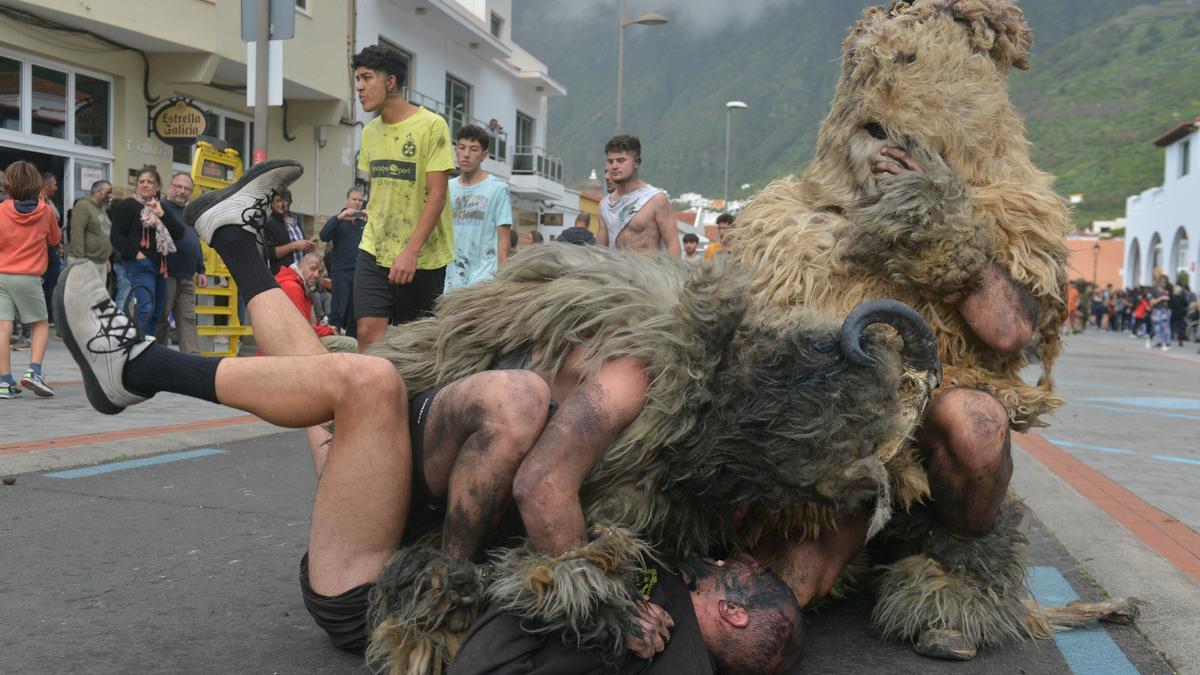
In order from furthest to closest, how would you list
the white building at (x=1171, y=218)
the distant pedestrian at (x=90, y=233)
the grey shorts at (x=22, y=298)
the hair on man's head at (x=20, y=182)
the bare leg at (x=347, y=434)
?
the white building at (x=1171, y=218) < the distant pedestrian at (x=90, y=233) < the hair on man's head at (x=20, y=182) < the grey shorts at (x=22, y=298) < the bare leg at (x=347, y=434)

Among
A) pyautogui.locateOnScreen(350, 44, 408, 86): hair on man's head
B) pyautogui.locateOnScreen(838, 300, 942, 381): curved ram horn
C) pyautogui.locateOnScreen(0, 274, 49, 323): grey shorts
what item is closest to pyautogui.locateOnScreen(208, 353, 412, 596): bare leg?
pyautogui.locateOnScreen(838, 300, 942, 381): curved ram horn

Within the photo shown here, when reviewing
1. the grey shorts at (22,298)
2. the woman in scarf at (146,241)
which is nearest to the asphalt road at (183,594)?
the grey shorts at (22,298)

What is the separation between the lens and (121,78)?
1491 centimetres

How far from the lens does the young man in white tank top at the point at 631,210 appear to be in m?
6.74

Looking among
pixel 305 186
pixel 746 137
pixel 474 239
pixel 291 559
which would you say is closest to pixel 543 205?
pixel 305 186

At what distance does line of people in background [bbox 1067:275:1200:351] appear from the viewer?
90.3 feet

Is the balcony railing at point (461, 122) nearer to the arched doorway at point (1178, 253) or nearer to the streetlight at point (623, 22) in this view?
the streetlight at point (623, 22)

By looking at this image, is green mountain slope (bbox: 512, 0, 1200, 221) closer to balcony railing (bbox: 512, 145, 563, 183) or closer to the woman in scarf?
balcony railing (bbox: 512, 145, 563, 183)

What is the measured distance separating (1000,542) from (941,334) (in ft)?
1.96

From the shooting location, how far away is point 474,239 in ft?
22.3

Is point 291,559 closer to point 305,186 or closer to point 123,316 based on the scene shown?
point 123,316

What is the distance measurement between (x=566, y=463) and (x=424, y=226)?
3.27 m

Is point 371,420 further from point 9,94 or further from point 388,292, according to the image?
point 9,94


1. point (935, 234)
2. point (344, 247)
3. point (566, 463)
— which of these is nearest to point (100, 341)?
point (566, 463)
